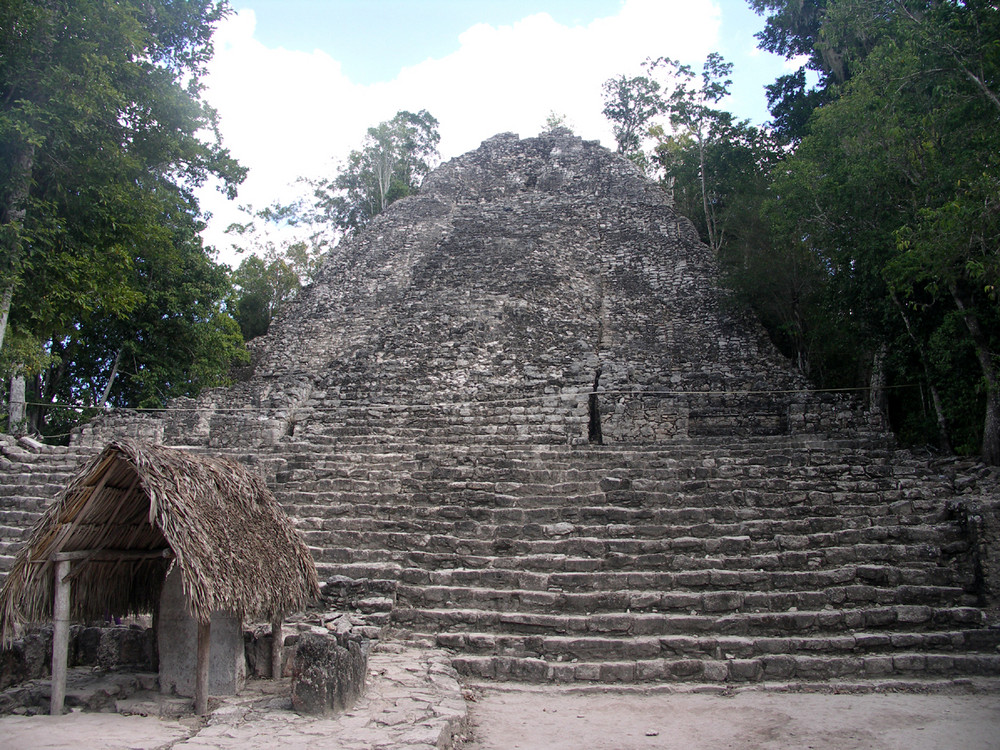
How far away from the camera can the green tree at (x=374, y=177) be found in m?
25.6

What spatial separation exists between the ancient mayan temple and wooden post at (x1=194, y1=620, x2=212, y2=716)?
5.56ft

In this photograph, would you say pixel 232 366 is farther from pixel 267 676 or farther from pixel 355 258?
pixel 267 676

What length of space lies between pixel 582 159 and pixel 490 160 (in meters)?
3.00

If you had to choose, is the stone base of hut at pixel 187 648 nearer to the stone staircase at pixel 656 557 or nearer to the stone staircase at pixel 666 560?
the stone staircase at pixel 656 557

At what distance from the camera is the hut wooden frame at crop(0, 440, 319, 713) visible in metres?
3.66

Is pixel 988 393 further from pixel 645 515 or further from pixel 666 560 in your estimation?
pixel 666 560

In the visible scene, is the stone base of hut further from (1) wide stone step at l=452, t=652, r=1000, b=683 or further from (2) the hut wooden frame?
(1) wide stone step at l=452, t=652, r=1000, b=683

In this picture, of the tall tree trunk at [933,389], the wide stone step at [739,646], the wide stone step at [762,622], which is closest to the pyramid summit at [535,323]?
the tall tree trunk at [933,389]

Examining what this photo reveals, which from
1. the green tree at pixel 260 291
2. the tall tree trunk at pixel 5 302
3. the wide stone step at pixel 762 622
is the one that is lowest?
the wide stone step at pixel 762 622

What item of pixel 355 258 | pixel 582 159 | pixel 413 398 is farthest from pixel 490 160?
pixel 413 398

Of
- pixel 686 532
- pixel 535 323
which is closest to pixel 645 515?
pixel 686 532

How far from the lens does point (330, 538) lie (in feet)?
21.0

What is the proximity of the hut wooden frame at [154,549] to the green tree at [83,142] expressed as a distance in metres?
4.39

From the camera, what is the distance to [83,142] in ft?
25.7
